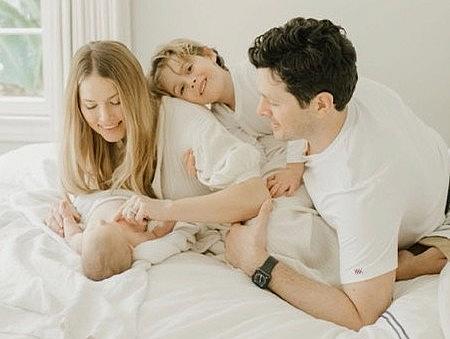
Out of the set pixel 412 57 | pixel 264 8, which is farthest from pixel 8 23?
pixel 412 57

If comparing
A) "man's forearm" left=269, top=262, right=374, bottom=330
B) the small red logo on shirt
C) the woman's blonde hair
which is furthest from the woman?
the small red logo on shirt

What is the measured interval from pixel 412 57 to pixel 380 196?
4.69 feet

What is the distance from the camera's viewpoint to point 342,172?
187 centimetres

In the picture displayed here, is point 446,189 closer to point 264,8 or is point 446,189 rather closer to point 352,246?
point 352,246

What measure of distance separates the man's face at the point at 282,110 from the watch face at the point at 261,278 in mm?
310

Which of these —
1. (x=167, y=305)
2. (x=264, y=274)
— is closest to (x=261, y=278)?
(x=264, y=274)

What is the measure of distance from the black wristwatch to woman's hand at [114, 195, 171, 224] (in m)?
0.25

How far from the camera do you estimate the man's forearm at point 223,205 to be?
2.00 m

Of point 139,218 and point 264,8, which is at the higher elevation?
point 264,8

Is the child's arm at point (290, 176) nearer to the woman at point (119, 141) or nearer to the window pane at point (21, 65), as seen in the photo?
the woman at point (119, 141)

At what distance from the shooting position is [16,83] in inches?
145

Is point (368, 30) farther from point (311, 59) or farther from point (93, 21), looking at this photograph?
point (311, 59)

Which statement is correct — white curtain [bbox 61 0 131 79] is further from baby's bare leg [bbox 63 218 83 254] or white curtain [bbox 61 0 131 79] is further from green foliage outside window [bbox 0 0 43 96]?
baby's bare leg [bbox 63 218 83 254]

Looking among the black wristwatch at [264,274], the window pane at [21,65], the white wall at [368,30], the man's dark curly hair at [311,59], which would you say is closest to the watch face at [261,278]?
the black wristwatch at [264,274]
